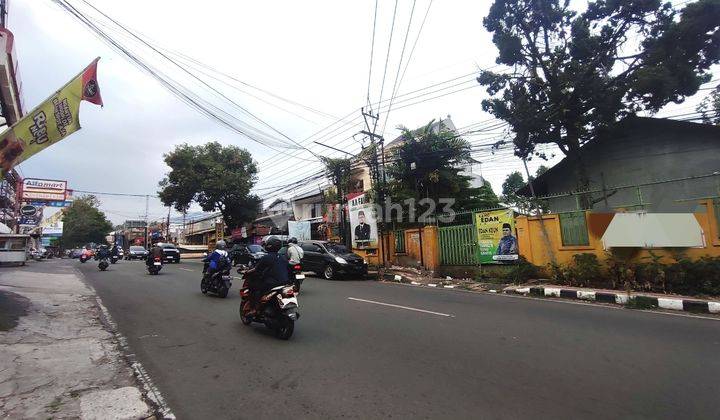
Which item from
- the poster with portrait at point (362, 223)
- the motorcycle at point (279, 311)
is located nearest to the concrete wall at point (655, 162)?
the poster with portrait at point (362, 223)

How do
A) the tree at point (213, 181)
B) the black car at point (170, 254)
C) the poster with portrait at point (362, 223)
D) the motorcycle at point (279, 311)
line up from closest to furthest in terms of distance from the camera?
the motorcycle at point (279, 311) → the poster with portrait at point (362, 223) → the black car at point (170, 254) → the tree at point (213, 181)

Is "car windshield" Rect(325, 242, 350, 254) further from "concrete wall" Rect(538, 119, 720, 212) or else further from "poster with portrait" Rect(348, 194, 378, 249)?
"concrete wall" Rect(538, 119, 720, 212)

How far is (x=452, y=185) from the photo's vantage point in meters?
19.4

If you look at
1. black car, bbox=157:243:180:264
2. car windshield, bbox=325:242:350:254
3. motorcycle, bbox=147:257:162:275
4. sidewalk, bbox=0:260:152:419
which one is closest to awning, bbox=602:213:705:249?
car windshield, bbox=325:242:350:254

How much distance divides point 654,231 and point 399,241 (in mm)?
10451

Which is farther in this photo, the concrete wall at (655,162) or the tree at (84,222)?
the tree at (84,222)

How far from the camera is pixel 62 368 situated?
4.96 meters

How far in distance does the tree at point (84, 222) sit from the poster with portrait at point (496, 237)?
235 ft

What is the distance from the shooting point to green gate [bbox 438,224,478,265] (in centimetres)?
1578

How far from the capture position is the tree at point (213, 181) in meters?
32.6

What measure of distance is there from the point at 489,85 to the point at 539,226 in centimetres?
711

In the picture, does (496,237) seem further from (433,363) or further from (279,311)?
(433,363)

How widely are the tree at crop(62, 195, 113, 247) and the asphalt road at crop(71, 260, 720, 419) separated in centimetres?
7078

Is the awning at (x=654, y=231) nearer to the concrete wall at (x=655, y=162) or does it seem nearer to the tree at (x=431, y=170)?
the concrete wall at (x=655, y=162)
